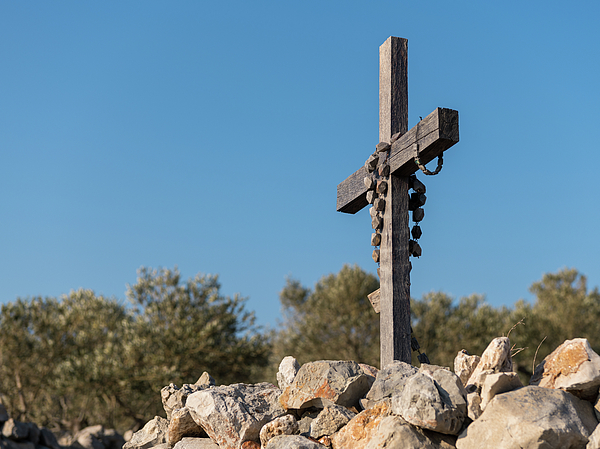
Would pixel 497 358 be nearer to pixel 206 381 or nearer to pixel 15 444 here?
pixel 206 381

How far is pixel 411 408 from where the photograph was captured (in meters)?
3.41

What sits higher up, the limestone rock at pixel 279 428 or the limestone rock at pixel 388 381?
the limestone rock at pixel 388 381

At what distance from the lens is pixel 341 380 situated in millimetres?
4254

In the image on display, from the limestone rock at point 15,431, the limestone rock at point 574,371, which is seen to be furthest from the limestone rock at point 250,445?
the limestone rock at point 15,431

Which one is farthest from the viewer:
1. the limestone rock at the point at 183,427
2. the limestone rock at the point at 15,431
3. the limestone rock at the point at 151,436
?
the limestone rock at the point at 15,431

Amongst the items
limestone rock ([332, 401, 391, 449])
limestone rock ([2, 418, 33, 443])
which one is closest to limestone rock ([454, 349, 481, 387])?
limestone rock ([332, 401, 391, 449])

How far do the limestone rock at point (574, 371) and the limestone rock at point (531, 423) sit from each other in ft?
0.32

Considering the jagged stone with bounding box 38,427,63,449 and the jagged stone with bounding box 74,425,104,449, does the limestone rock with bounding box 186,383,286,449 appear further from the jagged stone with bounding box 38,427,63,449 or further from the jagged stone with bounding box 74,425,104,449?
the jagged stone with bounding box 74,425,104,449

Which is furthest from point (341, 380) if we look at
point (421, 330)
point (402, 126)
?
point (421, 330)

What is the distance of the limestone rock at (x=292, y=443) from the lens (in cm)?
379

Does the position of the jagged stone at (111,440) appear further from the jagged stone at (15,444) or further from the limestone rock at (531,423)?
the limestone rock at (531,423)

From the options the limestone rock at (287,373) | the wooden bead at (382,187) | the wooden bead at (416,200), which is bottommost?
the limestone rock at (287,373)

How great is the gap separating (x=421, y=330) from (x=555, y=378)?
20.3 meters

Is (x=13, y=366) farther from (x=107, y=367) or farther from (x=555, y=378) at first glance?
(x=555, y=378)
